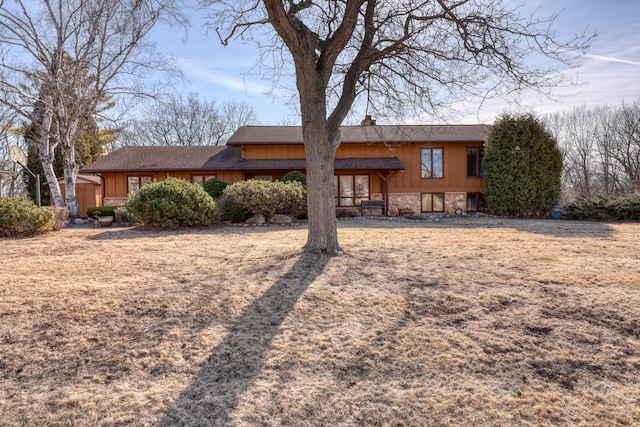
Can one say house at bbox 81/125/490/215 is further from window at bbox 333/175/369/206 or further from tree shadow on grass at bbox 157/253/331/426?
tree shadow on grass at bbox 157/253/331/426

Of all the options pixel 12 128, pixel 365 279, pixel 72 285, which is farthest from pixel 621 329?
pixel 12 128

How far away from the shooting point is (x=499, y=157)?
55.1 ft

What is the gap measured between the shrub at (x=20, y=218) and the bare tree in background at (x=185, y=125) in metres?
22.9

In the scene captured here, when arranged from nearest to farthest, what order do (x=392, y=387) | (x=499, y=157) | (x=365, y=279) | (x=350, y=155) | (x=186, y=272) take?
(x=392, y=387), (x=365, y=279), (x=186, y=272), (x=499, y=157), (x=350, y=155)

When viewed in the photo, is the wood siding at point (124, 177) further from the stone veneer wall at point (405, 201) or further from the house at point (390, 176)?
the stone veneer wall at point (405, 201)

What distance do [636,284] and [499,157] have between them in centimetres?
1344

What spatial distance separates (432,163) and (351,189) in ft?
14.2

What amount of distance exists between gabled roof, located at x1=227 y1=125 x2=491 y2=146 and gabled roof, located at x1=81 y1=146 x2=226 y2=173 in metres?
2.07

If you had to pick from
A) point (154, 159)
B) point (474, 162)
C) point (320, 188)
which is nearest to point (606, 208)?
point (474, 162)

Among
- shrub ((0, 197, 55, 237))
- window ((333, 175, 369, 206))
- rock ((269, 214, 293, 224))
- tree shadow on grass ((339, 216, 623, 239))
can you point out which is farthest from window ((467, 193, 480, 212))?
shrub ((0, 197, 55, 237))

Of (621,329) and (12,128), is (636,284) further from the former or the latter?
(12,128)

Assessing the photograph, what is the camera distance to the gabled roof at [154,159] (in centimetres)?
1788

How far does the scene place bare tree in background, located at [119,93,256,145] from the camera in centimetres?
3123

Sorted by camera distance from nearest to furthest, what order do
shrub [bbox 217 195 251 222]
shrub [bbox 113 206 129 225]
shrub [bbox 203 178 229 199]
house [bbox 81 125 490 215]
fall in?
shrub [bbox 217 195 251 222]
shrub [bbox 113 206 129 225]
shrub [bbox 203 178 229 199]
house [bbox 81 125 490 215]
